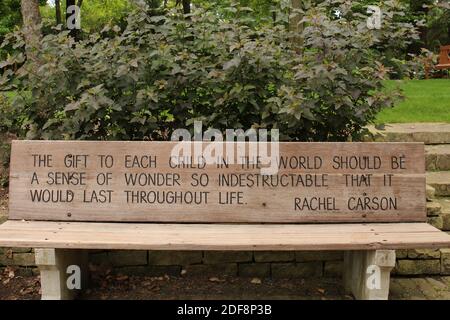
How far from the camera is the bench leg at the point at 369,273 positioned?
3041 millimetres

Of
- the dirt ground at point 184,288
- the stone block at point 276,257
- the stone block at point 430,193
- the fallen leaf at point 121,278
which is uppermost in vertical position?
the stone block at point 430,193

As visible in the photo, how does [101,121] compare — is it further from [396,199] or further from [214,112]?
[396,199]

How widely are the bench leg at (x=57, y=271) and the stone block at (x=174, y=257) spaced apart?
1.85 feet

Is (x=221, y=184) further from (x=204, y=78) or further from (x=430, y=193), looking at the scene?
(x=430, y=193)

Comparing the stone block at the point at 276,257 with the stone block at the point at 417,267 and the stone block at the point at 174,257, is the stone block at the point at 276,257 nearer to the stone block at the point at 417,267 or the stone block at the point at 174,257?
the stone block at the point at 174,257

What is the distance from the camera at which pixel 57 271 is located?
10.4ft

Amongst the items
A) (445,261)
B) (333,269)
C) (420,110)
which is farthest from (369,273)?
(420,110)

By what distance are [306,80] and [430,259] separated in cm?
151

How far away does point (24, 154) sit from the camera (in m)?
3.41

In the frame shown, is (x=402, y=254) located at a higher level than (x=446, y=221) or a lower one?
lower

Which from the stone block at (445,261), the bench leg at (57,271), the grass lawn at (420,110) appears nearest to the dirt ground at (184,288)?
the bench leg at (57,271)

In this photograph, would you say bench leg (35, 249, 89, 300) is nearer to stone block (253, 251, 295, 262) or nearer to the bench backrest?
the bench backrest

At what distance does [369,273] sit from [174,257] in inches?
53.8

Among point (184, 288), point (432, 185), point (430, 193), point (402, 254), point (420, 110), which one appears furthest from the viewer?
point (420, 110)
